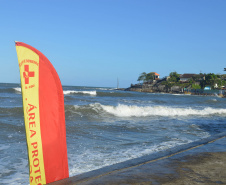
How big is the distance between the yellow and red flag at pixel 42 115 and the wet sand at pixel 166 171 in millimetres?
274

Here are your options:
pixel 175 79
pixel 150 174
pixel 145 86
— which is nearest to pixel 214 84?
pixel 175 79

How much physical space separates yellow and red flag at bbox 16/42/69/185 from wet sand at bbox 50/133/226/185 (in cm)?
27

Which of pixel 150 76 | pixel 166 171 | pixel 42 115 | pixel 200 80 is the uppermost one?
pixel 150 76

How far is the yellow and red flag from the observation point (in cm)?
258

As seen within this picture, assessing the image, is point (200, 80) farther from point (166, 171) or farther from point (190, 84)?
point (166, 171)

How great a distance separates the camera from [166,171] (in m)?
3.29

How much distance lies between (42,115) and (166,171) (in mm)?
1787

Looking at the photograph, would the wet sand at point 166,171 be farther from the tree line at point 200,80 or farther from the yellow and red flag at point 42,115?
the tree line at point 200,80

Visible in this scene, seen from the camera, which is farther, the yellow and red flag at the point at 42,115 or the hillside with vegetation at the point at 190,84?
the hillside with vegetation at the point at 190,84

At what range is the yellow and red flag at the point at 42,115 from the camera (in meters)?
2.58

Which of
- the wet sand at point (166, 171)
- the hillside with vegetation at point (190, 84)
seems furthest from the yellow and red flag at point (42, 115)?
the hillside with vegetation at point (190, 84)

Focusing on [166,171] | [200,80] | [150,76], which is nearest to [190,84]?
[200,80]

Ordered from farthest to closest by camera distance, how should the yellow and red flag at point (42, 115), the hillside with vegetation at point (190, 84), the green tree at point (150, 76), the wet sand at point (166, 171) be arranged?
the green tree at point (150, 76) → the hillside with vegetation at point (190, 84) → the wet sand at point (166, 171) → the yellow and red flag at point (42, 115)

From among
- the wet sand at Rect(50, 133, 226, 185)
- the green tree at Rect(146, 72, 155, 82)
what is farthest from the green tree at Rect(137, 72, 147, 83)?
the wet sand at Rect(50, 133, 226, 185)
